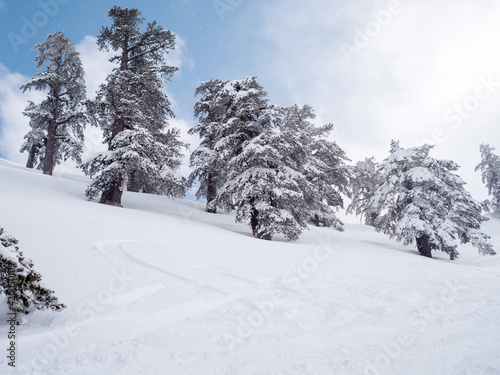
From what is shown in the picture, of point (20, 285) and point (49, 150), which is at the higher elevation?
point (49, 150)

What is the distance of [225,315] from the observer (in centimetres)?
301

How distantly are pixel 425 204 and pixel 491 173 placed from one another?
3275 centimetres

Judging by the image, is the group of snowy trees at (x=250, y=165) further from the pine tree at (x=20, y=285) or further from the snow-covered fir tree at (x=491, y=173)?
→ the snow-covered fir tree at (x=491, y=173)

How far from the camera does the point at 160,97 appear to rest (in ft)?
45.0

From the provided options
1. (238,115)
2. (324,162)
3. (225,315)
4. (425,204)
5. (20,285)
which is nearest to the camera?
(20,285)

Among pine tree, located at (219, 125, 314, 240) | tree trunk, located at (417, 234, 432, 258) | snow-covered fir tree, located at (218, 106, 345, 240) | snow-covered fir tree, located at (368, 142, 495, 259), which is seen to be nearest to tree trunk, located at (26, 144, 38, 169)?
snow-covered fir tree, located at (218, 106, 345, 240)

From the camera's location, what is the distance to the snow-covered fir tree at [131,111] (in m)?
11.0

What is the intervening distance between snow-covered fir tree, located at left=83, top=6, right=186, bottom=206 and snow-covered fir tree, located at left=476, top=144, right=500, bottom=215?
1641 inches

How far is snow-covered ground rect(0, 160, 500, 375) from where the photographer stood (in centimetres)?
219

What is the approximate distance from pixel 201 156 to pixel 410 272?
47.7ft

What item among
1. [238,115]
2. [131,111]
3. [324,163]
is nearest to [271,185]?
[238,115]

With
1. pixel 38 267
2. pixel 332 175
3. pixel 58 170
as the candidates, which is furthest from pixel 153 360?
pixel 58 170

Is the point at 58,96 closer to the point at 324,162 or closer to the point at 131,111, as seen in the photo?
the point at 131,111

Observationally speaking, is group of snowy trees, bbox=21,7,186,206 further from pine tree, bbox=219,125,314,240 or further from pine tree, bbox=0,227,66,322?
pine tree, bbox=0,227,66,322
